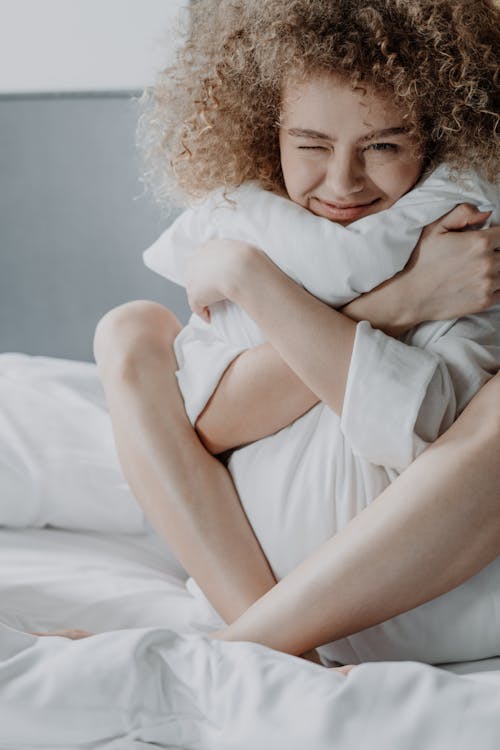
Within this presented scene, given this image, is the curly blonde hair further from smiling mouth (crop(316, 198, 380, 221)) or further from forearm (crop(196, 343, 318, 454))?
forearm (crop(196, 343, 318, 454))

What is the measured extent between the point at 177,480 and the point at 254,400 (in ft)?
0.42

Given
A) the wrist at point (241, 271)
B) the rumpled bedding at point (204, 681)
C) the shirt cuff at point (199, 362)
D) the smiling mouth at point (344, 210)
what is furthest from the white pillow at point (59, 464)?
the smiling mouth at point (344, 210)

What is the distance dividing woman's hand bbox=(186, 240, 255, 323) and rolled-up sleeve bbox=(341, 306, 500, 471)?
17 centimetres

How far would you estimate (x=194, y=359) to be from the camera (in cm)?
117

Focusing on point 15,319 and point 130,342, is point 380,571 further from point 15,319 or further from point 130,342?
point 15,319

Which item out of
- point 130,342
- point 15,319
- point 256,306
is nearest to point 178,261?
point 130,342

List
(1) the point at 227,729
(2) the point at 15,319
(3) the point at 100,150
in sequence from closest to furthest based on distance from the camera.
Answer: (1) the point at 227,729
(3) the point at 100,150
(2) the point at 15,319

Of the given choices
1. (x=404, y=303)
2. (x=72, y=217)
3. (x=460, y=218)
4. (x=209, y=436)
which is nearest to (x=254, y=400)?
(x=209, y=436)

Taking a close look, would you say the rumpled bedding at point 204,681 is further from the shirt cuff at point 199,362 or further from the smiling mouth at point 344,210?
the smiling mouth at point 344,210

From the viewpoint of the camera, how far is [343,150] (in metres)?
1.04

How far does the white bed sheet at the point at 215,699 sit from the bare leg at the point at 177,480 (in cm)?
20

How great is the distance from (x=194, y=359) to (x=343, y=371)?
0.23 m

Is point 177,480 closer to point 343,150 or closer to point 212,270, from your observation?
point 212,270

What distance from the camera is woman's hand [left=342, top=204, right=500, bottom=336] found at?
1040 mm
